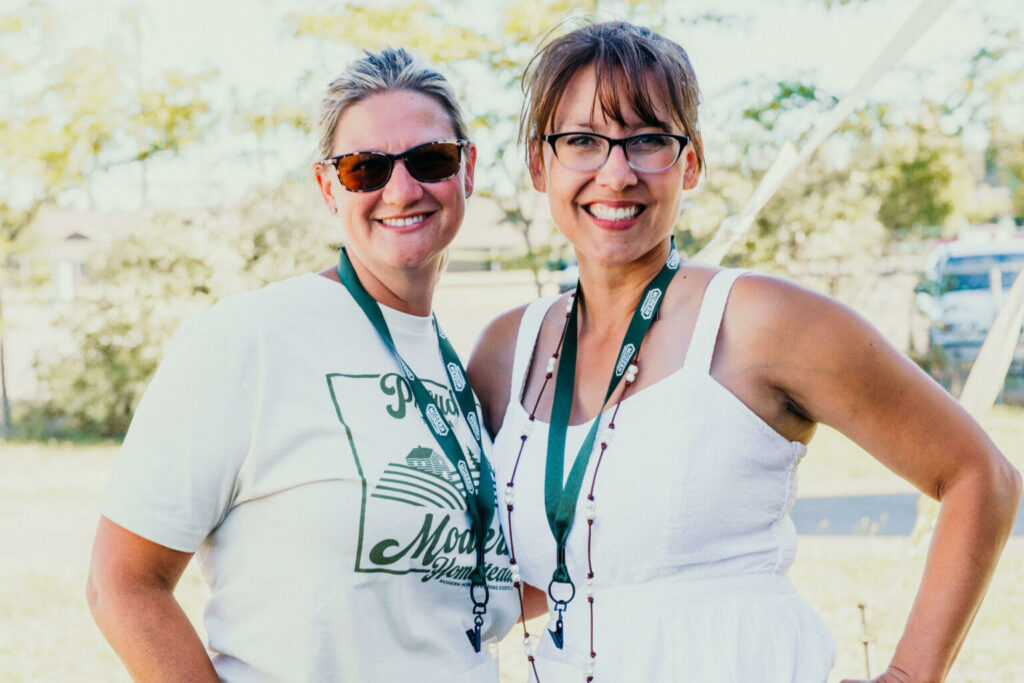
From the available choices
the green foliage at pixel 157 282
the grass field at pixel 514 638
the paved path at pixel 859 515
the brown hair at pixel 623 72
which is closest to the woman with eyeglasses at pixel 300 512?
the brown hair at pixel 623 72

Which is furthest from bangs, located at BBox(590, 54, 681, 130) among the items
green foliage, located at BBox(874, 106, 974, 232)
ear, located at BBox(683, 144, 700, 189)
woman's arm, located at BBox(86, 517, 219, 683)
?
green foliage, located at BBox(874, 106, 974, 232)

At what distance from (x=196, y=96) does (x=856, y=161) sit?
453 inches

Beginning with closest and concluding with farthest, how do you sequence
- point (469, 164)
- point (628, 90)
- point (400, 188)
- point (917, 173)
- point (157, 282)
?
point (628, 90)
point (400, 188)
point (469, 164)
point (157, 282)
point (917, 173)

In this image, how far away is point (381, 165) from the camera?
2.54 m

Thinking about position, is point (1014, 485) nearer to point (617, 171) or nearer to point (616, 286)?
point (616, 286)

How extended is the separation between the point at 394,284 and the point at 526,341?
404mm

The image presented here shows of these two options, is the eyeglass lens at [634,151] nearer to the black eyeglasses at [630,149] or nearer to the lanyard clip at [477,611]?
the black eyeglasses at [630,149]

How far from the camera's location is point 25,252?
18.2 meters

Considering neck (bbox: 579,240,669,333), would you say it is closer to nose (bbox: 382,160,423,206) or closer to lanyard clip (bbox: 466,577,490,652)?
nose (bbox: 382,160,423,206)

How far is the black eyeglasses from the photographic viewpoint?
7.67 ft

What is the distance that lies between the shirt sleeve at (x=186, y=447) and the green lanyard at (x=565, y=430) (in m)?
0.69

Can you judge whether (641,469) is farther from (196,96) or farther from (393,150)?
(196,96)

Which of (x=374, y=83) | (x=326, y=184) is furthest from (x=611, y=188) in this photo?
(x=326, y=184)

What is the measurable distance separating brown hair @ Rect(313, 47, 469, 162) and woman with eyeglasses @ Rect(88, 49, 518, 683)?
1.43ft
